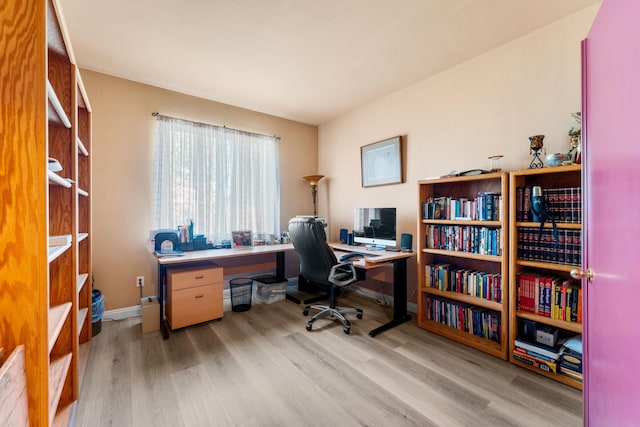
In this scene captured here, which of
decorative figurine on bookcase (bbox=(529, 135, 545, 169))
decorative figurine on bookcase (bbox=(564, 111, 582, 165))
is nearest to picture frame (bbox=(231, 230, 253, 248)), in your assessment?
decorative figurine on bookcase (bbox=(529, 135, 545, 169))

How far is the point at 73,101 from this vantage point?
5.10 ft

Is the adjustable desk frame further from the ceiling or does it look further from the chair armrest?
the ceiling

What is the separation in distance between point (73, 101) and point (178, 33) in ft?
3.23

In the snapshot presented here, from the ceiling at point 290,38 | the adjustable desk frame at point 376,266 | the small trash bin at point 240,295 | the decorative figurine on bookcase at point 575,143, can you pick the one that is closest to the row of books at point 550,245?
the decorative figurine on bookcase at point 575,143

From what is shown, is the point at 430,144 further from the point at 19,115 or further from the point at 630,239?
the point at 19,115

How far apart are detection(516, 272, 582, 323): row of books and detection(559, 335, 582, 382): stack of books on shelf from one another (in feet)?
0.49

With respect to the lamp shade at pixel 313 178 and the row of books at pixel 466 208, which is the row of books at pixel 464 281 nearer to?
the row of books at pixel 466 208

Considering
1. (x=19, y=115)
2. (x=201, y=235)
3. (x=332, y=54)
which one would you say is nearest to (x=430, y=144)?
(x=332, y=54)

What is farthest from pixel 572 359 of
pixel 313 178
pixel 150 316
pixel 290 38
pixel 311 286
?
pixel 150 316

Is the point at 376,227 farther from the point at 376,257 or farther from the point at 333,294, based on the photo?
the point at 333,294

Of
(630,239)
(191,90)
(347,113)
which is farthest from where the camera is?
(347,113)

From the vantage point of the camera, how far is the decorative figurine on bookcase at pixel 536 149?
194 cm

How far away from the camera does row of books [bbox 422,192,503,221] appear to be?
6.95 feet

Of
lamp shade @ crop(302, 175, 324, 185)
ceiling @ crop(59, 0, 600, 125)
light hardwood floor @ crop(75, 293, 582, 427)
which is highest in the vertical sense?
ceiling @ crop(59, 0, 600, 125)
